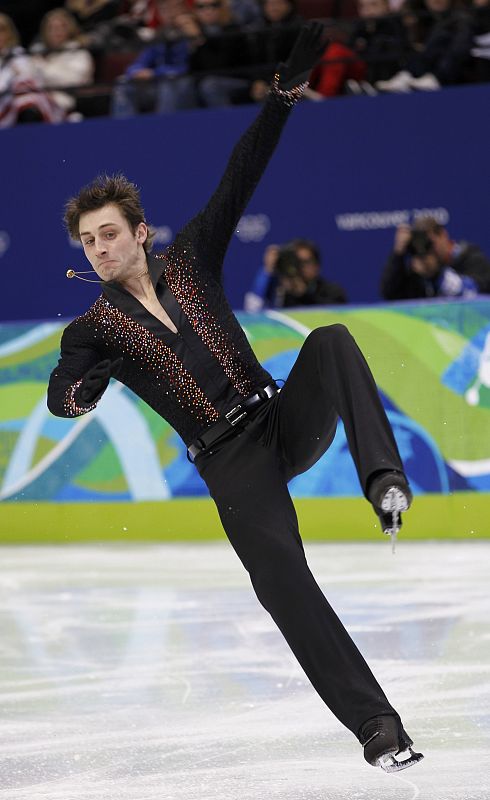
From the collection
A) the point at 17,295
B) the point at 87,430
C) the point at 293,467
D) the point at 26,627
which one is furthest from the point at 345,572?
the point at 17,295

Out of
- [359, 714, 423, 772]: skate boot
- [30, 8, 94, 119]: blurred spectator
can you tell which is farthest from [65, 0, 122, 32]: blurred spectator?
[359, 714, 423, 772]: skate boot

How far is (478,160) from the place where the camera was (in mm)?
7859

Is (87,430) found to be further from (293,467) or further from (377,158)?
(293,467)

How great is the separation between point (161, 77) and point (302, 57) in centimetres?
544

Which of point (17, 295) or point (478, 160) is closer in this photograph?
point (478, 160)

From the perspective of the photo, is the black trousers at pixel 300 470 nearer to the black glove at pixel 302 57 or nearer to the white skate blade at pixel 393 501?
the white skate blade at pixel 393 501

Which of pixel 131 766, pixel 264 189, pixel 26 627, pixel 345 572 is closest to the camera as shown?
pixel 131 766

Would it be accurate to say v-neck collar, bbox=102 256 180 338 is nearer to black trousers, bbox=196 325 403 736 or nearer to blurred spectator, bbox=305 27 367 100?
black trousers, bbox=196 325 403 736

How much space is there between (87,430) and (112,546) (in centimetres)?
68

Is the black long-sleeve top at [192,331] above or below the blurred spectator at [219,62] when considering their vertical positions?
above

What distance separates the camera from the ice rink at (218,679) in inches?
116

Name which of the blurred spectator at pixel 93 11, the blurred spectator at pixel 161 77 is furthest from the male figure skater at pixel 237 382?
the blurred spectator at pixel 93 11

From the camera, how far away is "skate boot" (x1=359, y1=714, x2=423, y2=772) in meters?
2.62

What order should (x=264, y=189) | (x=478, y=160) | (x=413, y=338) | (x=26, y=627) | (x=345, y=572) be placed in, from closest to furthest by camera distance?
(x=26, y=627) → (x=345, y=572) → (x=413, y=338) → (x=478, y=160) → (x=264, y=189)
